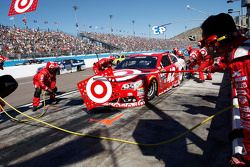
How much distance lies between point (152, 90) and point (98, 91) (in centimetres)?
202

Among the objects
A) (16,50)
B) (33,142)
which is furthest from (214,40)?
(16,50)

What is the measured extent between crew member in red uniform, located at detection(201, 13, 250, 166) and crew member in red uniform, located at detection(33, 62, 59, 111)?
647 cm

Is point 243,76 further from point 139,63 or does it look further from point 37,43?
point 37,43

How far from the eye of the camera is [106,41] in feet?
169

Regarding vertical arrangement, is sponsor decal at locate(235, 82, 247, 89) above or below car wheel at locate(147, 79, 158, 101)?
above

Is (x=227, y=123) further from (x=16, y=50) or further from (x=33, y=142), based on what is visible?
(x=16, y=50)

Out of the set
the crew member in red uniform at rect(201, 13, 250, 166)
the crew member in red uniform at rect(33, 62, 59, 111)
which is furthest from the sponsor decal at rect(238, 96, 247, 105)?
the crew member in red uniform at rect(33, 62, 59, 111)

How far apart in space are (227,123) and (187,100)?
7.85ft

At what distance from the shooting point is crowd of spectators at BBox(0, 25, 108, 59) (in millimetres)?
28248

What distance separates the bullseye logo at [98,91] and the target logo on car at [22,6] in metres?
8.56

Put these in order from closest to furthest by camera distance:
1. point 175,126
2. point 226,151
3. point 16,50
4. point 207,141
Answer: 1. point 226,151
2. point 207,141
3. point 175,126
4. point 16,50

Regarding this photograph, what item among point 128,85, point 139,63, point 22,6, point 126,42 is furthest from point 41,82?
point 126,42

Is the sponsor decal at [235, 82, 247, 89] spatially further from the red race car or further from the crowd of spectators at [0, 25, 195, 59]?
the crowd of spectators at [0, 25, 195, 59]

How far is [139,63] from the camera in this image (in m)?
8.22
